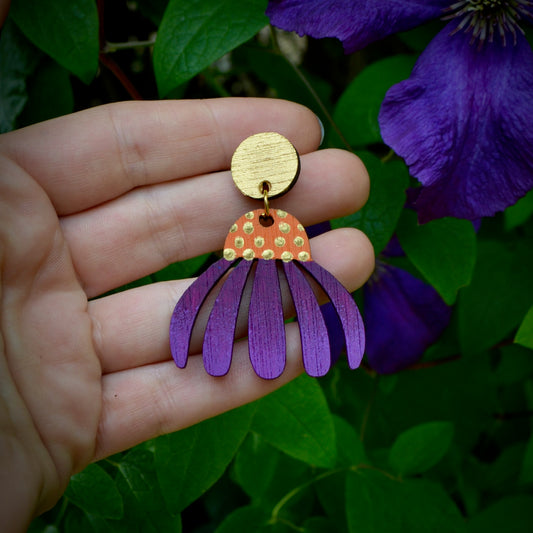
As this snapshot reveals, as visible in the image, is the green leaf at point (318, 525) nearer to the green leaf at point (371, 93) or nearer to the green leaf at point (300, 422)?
the green leaf at point (300, 422)

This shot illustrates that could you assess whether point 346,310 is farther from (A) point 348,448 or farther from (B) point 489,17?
(B) point 489,17

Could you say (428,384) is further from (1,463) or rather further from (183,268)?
(1,463)

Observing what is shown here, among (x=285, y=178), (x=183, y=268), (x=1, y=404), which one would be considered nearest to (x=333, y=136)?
(x=285, y=178)

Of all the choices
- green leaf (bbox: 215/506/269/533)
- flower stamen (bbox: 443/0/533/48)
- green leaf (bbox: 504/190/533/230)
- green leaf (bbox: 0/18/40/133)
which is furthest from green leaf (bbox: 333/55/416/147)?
green leaf (bbox: 215/506/269/533)

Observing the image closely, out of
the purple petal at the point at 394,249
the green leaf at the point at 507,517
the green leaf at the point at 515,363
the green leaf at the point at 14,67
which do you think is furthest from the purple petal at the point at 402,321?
the green leaf at the point at 14,67

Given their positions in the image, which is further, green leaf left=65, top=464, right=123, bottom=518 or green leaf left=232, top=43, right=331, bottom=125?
green leaf left=232, top=43, right=331, bottom=125

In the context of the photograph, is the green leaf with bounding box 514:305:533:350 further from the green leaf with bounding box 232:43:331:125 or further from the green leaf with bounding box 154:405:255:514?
the green leaf with bounding box 232:43:331:125

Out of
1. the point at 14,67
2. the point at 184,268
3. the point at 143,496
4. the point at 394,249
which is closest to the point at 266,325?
the point at 184,268
